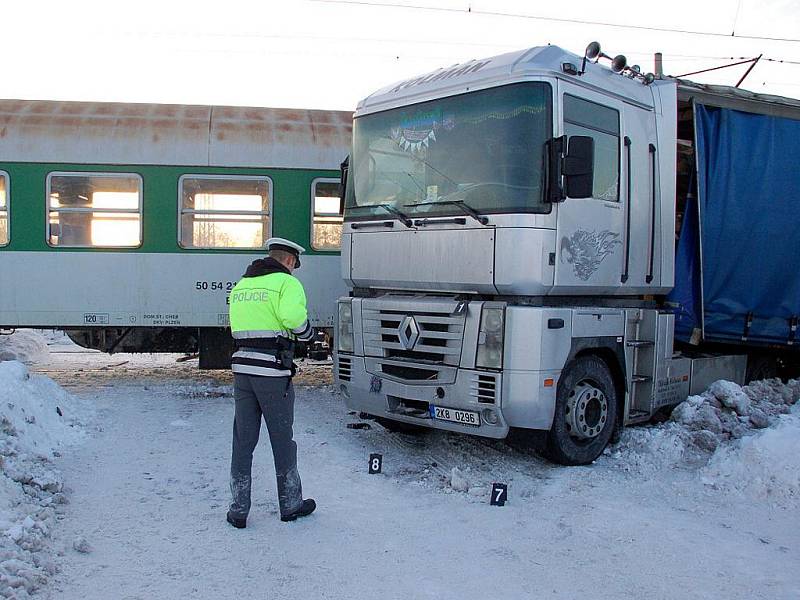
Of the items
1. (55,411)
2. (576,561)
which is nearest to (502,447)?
(576,561)

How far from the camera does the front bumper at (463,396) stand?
19.8 ft

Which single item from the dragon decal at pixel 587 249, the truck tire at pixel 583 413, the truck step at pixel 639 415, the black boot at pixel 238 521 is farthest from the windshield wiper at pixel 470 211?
the black boot at pixel 238 521

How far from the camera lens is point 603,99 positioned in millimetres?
6613

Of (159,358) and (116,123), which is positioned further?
(159,358)

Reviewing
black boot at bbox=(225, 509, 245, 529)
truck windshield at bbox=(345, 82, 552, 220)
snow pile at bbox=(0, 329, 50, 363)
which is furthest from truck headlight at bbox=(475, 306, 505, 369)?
snow pile at bbox=(0, 329, 50, 363)

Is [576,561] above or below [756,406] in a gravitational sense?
below

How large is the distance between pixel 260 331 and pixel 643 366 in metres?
3.79

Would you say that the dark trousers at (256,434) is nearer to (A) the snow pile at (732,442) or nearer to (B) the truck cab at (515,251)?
(B) the truck cab at (515,251)

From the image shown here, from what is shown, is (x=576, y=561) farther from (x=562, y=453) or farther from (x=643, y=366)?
(x=643, y=366)

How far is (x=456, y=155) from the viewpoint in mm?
6453

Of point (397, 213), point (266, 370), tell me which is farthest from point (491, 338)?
point (266, 370)

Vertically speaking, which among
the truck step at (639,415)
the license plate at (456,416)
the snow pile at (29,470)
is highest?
the license plate at (456,416)

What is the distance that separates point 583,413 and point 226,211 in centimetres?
582

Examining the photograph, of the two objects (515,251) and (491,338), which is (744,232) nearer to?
(515,251)
